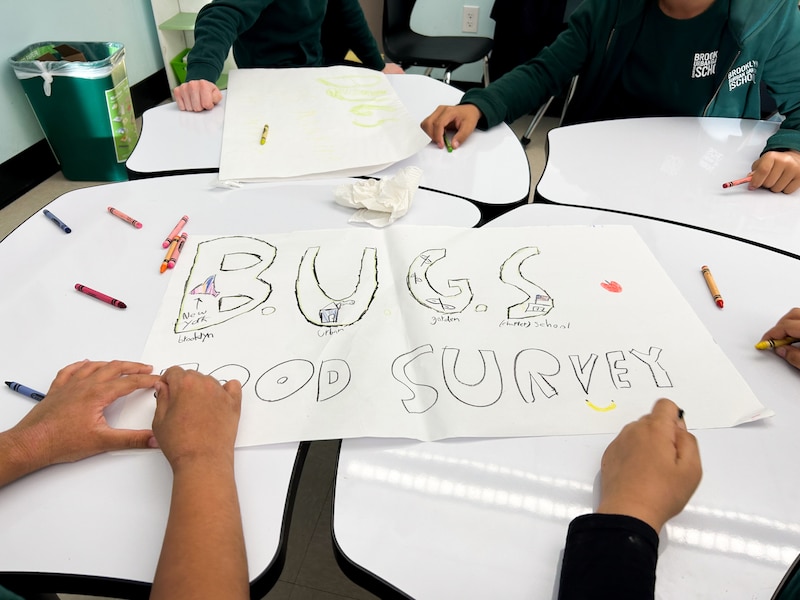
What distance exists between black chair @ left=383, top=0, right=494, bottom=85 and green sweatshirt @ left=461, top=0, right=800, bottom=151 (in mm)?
1062

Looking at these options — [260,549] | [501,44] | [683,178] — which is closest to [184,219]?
[260,549]

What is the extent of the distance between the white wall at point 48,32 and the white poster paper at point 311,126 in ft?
4.24

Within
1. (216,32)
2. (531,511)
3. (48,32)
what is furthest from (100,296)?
(48,32)

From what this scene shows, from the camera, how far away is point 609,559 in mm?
432

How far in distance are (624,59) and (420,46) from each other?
1338mm

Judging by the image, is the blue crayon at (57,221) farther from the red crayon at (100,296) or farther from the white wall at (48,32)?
the white wall at (48,32)

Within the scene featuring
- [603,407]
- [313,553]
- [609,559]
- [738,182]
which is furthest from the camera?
[313,553]

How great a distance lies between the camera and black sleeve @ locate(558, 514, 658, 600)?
1.38 feet

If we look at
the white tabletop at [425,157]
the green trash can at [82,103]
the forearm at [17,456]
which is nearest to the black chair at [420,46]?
the green trash can at [82,103]

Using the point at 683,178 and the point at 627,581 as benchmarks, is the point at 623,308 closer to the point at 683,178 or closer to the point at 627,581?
the point at 627,581

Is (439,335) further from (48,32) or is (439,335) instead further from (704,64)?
(48,32)

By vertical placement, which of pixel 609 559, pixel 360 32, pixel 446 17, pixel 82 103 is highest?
pixel 609 559

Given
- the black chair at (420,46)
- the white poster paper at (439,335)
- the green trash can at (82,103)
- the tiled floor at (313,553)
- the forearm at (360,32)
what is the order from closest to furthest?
the white poster paper at (439,335) → the tiled floor at (313,553) → the forearm at (360,32) → the green trash can at (82,103) → the black chair at (420,46)

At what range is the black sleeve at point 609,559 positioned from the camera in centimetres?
42
